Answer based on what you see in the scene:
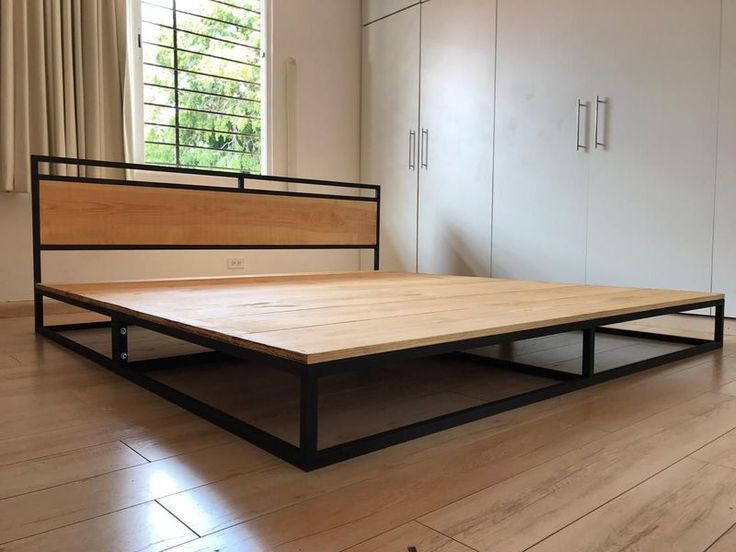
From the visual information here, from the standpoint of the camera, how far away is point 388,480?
101 centimetres

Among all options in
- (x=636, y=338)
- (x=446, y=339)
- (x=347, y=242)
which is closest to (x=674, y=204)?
(x=636, y=338)

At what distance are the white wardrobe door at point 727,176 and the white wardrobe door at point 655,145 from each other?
36mm

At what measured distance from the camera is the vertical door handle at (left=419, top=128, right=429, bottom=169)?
4414 mm

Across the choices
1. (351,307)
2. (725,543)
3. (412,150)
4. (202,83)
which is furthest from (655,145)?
(202,83)

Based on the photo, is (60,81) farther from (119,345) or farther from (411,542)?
(411,542)

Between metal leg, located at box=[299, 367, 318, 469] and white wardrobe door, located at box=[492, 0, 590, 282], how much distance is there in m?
2.81

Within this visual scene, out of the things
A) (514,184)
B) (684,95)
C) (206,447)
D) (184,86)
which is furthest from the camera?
(184,86)

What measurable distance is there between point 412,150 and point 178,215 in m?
2.27

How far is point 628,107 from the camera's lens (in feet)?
10.7

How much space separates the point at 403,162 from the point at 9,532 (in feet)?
13.3

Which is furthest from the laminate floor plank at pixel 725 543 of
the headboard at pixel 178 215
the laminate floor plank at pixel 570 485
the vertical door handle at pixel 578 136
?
the vertical door handle at pixel 578 136

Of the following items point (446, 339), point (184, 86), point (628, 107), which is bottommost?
point (446, 339)

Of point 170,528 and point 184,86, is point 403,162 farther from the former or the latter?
point 170,528

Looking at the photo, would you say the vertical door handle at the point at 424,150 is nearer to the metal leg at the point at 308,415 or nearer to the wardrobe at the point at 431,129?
the wardrobe at the point at 431,129
